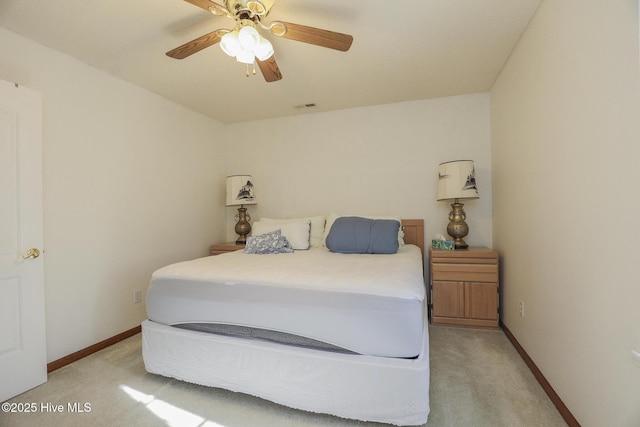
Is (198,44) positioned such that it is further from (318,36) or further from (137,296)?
(137,296)

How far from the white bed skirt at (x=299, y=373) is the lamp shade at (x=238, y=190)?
5.94ft

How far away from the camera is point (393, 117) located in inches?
128

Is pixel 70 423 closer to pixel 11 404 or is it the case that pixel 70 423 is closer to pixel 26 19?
pixel 11 404

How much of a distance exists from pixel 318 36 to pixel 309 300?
145cm

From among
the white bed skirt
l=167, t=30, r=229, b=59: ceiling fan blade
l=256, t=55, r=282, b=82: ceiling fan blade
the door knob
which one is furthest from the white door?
l=256, t=55, r=282, b=82: ceiling fan blade

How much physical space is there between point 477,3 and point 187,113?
9.71 feet

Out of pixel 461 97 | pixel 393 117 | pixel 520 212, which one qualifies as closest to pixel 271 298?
pixel 520 212

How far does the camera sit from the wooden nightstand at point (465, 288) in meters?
2.53

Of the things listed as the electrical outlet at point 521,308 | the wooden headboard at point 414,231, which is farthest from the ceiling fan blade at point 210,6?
the electrical outlet at point 521,308

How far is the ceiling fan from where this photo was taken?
4.79 ft

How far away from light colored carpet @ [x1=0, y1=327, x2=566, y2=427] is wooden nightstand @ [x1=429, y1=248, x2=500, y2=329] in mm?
474

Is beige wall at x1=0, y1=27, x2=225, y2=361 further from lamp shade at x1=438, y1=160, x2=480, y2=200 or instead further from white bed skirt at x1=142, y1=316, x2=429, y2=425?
lamp shade at x1=438, y1=160, x2=480, y2=200

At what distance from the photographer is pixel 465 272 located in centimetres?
258

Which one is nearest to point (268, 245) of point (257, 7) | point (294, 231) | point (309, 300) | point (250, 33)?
point (294, 231)
